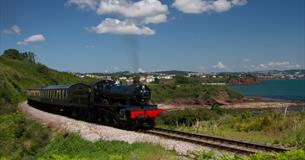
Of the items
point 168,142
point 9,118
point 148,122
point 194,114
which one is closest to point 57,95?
point 9,118

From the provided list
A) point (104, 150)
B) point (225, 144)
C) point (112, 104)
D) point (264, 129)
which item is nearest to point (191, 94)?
point (112, 104)

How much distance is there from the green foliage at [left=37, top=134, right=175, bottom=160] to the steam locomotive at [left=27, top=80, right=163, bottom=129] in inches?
252

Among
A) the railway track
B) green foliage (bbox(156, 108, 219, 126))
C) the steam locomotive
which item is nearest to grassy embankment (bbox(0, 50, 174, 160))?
the railway track

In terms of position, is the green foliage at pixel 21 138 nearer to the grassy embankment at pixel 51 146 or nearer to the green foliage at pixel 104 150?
the grassy embankment at pixel 51 146

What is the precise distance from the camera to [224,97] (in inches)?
4793

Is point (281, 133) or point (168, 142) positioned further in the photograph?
point (281, 133)

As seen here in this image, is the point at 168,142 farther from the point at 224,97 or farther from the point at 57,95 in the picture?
the point at 224,97

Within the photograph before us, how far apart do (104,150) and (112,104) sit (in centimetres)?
1031

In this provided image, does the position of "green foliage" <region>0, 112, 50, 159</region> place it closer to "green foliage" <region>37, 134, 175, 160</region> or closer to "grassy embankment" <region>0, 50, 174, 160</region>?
"grassy embankment" <region>0, 50, 174, 160</region>

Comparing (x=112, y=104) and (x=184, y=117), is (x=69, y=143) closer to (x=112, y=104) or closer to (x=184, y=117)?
(x=112, y=104)

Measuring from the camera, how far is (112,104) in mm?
25094

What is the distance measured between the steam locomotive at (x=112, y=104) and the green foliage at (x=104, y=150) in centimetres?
639

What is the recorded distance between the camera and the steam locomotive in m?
23.2

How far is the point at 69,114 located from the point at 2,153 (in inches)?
596
